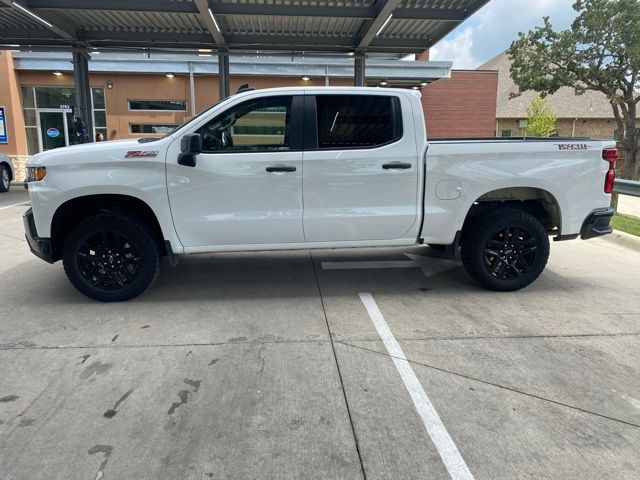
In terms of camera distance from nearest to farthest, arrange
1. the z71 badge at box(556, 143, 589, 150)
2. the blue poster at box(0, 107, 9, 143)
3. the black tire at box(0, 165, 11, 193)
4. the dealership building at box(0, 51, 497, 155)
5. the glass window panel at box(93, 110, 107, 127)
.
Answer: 1. the z71 badge at box(556, 143, 589, 150)
2. the black tire at box(0, 165, 11, 193)
3. the dealership building at box(0, 51, 497, 155)
4. the blue poster at box(0, 107, 9, 143)
5. the glass window panel at box(93, 110, 107, 127)

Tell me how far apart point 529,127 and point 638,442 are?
33.5 metres

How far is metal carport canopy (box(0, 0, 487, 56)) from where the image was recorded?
10.1 metres

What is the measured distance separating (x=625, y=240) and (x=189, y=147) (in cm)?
733

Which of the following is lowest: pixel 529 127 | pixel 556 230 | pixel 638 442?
pixel 638 442

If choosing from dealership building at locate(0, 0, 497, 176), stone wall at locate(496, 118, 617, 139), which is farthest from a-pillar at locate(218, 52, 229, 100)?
stone wall at locate(496, 118, 617, 139)

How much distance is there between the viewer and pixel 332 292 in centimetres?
546

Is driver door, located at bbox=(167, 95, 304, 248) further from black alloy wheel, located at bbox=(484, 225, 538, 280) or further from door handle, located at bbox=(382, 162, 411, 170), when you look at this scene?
black alloy wheel, located at bbox=(484, 225, 538, 280)

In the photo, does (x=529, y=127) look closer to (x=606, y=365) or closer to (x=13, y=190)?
(x=13, y=190)

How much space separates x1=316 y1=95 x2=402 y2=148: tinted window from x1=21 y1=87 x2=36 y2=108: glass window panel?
19.5 metres

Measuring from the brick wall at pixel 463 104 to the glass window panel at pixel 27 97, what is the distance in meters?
17.6

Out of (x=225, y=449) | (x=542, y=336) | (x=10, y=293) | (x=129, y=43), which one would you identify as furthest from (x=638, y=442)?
(x=129, y=43)

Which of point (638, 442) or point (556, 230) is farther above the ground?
point (556, 230)

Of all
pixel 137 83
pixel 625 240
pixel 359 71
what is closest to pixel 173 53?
pixel 359 71

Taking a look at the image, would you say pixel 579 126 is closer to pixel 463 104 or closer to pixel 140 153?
pixel 463 104
